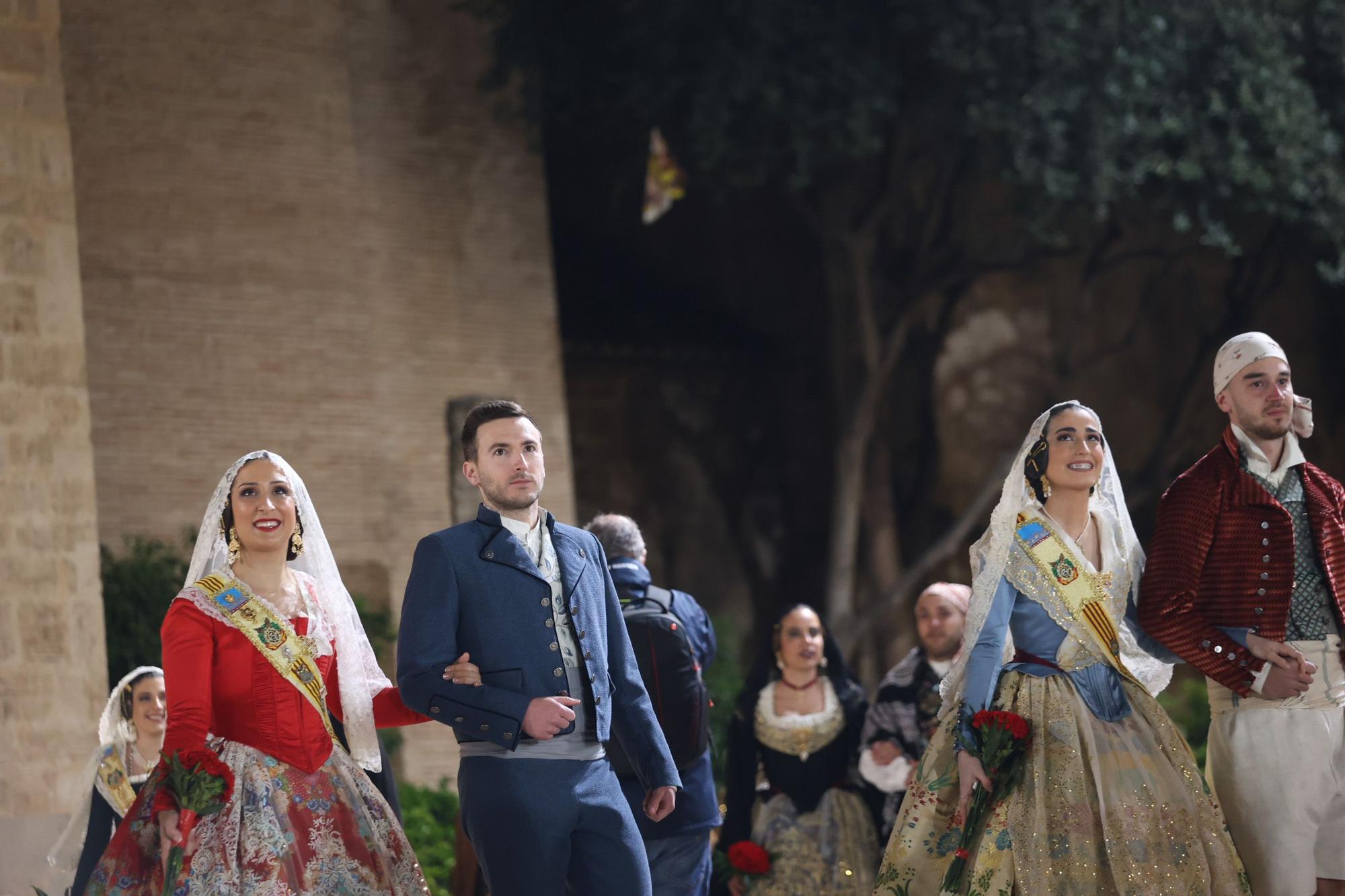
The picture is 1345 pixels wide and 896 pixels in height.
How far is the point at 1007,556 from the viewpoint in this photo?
5.08 metres

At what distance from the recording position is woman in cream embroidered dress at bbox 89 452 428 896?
436 centimetres

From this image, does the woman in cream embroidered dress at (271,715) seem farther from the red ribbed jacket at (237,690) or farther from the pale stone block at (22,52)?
the pale stone block at (22,52)

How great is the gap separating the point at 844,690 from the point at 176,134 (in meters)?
6.92

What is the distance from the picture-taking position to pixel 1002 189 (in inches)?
578

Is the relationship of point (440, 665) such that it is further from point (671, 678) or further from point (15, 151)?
point (15, 151)

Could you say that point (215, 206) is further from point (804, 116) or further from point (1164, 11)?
point (1164, 11)

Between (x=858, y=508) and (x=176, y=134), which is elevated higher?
(x=176, y=134)

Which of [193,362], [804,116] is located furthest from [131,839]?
[804,116]

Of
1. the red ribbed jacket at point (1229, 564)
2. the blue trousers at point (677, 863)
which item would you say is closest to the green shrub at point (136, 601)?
the blue trousers at point (677, 863)

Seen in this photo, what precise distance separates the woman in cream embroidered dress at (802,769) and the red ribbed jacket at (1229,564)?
2.10 m

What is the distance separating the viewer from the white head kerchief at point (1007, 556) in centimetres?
505

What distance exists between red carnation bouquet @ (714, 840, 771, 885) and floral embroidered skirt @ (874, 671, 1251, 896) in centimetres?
177

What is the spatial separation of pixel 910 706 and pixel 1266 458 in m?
2.07

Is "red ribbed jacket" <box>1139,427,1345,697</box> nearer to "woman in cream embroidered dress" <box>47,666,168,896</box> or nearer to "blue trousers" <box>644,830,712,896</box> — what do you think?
"blue trousers" <box>644,830,712,896</box>
